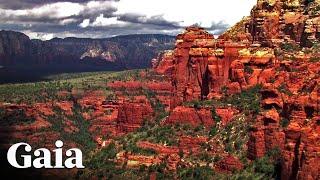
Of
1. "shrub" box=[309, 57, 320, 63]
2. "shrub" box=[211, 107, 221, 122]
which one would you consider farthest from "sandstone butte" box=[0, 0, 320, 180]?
"shrub" box=[309, 57, 320, 63]

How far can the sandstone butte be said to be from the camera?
298ft

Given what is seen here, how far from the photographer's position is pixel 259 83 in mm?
119312

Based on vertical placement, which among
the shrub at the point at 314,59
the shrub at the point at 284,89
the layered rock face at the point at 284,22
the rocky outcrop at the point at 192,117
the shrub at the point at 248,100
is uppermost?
the layered rock face at the point at 284,22

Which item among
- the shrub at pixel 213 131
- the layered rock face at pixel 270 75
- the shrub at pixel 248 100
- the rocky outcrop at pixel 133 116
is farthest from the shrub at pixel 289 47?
the rocky outcrop at pixel 133 116

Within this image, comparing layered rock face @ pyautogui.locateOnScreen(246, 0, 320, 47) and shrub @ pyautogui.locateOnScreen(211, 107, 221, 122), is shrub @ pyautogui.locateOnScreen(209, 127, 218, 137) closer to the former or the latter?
shrub @ pyautogui.locateOnScreen(211, 107, 221, 122)

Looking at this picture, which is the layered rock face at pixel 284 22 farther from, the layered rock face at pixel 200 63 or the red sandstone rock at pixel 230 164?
the red sandstone rock at pixel 230 164

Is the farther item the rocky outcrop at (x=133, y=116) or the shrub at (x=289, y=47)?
the rocky outcrop at (x=133, y=116)

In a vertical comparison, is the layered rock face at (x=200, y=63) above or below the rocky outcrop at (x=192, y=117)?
above

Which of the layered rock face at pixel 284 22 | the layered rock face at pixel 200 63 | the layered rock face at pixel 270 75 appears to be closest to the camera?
the layered rock face at pixel 270 75

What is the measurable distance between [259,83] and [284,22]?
21.6 meters

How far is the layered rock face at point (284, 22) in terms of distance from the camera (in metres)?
132

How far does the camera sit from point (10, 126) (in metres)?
192

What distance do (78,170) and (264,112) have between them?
3652 centimetres

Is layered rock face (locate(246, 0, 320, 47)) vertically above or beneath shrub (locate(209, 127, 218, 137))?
above
